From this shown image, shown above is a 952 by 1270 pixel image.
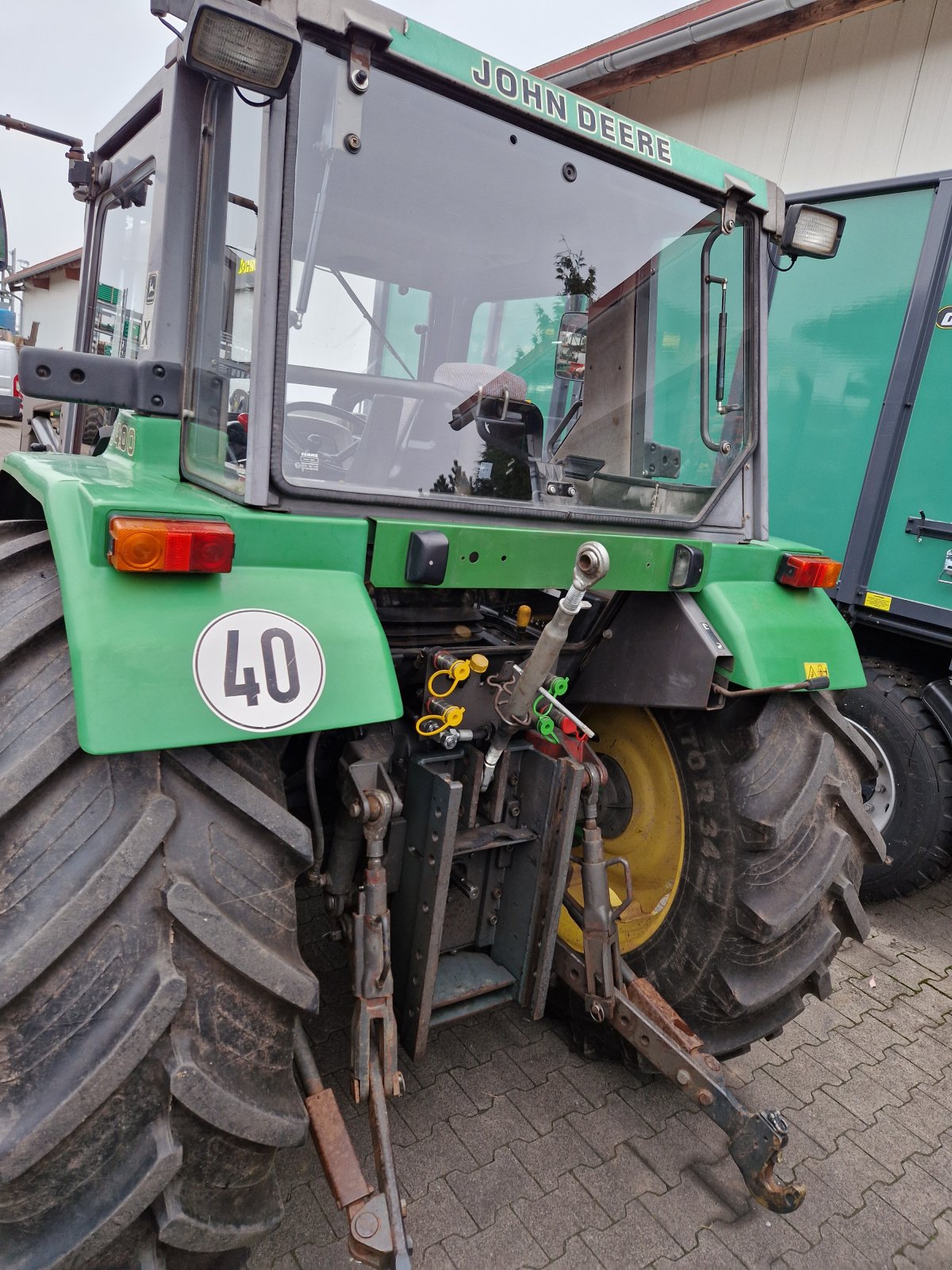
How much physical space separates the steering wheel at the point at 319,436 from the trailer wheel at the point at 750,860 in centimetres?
120

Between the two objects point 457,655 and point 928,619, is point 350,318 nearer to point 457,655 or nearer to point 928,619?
Result: point 457,655

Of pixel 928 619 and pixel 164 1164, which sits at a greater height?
pixel 928 619

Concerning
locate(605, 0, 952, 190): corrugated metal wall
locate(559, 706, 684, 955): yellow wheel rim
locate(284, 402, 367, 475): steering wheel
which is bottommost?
locate(559, 706, 684, 955): yellow wheel rim

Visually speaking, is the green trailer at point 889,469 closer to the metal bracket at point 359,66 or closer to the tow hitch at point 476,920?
the tow hitch at point 476,920

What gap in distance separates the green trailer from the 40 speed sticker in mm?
2944

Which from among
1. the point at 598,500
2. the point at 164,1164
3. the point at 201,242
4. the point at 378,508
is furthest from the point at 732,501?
the point at 164,1164

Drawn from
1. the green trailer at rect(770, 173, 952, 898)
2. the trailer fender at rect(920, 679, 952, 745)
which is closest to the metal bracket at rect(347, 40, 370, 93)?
the green trailer at rect(770, 173, 952, 898)

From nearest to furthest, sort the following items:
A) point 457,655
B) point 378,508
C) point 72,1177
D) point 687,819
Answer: point 72,1177 → point 378,508 → point 457,655 → point 687,819

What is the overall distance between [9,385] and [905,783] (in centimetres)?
1367

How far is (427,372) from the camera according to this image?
72.2 inches

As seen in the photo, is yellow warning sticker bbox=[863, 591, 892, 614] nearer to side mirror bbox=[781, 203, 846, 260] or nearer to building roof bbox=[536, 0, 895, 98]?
side mirror bbox=[781, 203, 846, 260]

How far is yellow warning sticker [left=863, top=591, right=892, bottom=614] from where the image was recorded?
376 centimetres

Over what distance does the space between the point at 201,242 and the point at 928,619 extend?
10.4 feet

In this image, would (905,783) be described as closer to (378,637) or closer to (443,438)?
(443,438)
